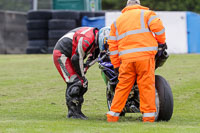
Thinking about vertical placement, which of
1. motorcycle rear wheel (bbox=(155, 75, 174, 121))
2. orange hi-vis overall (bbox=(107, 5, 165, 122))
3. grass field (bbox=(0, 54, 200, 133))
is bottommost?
grass field (bbox=(0, 54, 200, 133))

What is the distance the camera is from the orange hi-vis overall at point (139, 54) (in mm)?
6945

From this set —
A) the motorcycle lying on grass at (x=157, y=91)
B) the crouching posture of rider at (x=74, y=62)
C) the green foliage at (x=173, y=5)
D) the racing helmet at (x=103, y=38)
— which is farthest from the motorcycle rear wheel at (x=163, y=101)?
the green foliage at (x=173, y=5)

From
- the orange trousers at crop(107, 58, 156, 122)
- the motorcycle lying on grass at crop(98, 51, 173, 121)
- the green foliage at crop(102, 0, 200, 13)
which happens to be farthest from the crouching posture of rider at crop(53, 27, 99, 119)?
the green foliage at crop(102, 0, 200, 13)

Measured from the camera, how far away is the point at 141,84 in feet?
23.0

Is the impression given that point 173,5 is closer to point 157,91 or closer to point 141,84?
point 157,91

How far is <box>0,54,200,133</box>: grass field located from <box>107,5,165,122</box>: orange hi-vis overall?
344 millimetres

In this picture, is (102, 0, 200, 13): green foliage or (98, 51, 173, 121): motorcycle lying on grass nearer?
(98, 51, 173, 121): motorcycle lying on grass

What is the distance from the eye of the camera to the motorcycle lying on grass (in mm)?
7059

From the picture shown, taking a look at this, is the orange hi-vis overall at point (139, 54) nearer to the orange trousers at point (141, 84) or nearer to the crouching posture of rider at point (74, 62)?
the orange trousers at point (141, 84)

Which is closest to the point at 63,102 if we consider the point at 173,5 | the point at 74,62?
the point at 74,62

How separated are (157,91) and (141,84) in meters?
0.30

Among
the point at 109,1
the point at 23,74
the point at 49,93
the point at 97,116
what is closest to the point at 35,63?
the point at 23,74

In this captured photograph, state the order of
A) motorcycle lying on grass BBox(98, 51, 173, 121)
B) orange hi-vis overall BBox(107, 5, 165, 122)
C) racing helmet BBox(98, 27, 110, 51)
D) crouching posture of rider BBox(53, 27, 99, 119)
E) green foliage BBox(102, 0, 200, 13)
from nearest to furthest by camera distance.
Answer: orange hi-vis overall BBox(107, 5, 165, 122) → motorcycle lying on grass BBox(98, 51, 173, 121) → racing helmet BBox(98, 27, 110, 51) → crouching posture of rider BBox(53, 27, 99, 119) → green foliage BBox(102, 0, 200, 13)

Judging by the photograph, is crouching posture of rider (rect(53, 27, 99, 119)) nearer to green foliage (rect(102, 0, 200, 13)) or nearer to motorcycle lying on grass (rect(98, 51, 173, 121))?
motorcycle lying on grass (rect(98, 51, 173, 121))
